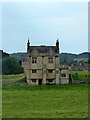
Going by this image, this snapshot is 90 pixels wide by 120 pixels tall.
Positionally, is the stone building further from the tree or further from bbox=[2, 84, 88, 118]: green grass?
the tree

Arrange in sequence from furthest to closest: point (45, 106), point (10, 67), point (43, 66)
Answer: point (10, 67)
point (43, 66)
point (45, 106)

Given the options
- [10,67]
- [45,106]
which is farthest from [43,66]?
[10,67]

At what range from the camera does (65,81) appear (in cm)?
4559

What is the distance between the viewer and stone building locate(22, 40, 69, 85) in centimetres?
4438

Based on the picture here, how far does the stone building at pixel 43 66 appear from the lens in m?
44.4

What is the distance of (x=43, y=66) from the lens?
44688 mm

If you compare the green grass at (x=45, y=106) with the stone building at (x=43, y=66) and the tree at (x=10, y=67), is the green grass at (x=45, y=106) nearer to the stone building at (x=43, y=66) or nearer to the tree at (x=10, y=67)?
the stone building at (x=43, y=66)

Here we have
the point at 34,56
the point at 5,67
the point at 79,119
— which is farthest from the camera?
the point at 5,67

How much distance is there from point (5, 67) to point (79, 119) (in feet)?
206

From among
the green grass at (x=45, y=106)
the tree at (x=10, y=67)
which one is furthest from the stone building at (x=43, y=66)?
the tree at (x=10, y=67)

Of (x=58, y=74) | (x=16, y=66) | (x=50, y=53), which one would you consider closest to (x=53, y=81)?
(x=58, y=74)

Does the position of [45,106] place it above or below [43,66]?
below

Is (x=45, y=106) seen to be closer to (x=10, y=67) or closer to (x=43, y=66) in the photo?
(x=43, y=66)

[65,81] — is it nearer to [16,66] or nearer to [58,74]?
[58,74]
